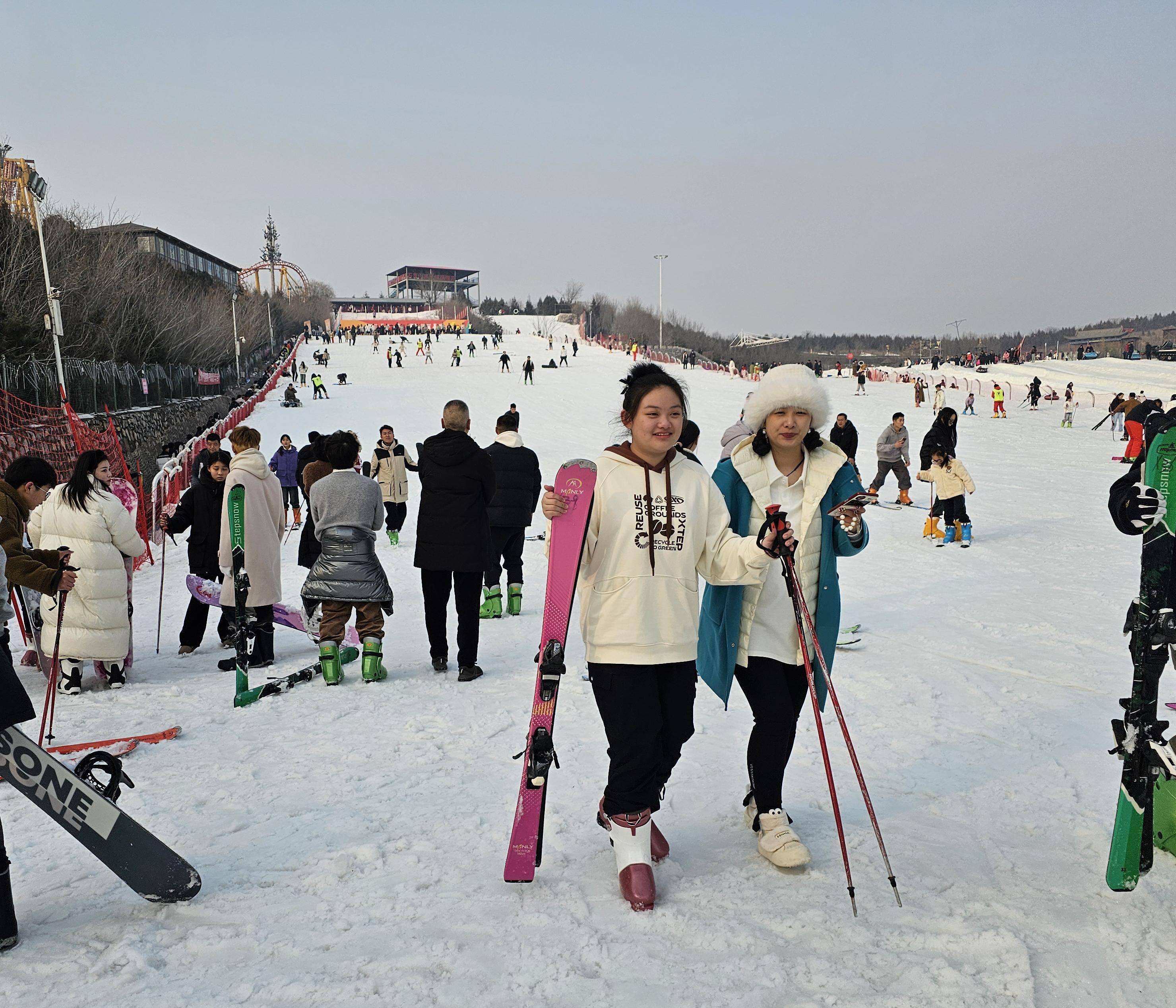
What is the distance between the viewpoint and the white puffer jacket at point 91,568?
5.31 metres

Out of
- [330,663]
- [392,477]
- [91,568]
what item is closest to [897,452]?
[392,477]

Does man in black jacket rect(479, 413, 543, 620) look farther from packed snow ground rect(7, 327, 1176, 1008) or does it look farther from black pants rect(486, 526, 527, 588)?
packed snow ground rect(7, 327, 1176, 1008)

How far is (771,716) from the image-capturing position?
304 centimetres

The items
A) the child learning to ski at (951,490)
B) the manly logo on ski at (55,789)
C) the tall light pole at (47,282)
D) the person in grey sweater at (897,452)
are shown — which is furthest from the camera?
the tall light pole at (47,282)

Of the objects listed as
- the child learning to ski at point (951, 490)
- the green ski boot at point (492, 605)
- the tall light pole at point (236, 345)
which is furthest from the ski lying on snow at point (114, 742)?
the tall light pole at point (236, 345)

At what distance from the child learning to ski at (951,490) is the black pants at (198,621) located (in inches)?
319

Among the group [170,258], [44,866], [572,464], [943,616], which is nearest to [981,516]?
[943,616]

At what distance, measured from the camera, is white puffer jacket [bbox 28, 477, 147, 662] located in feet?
17.4

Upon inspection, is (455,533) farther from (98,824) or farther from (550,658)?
(98,824)

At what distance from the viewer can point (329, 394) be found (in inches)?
1390

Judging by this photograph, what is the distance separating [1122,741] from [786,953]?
4.14 ft

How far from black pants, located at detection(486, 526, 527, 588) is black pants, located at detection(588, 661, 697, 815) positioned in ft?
12.0

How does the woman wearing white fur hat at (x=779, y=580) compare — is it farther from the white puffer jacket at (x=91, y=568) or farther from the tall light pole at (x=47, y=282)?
the tall light pole at (x=47, y=282)

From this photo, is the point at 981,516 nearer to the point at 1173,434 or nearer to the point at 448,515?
the point at 448,515
